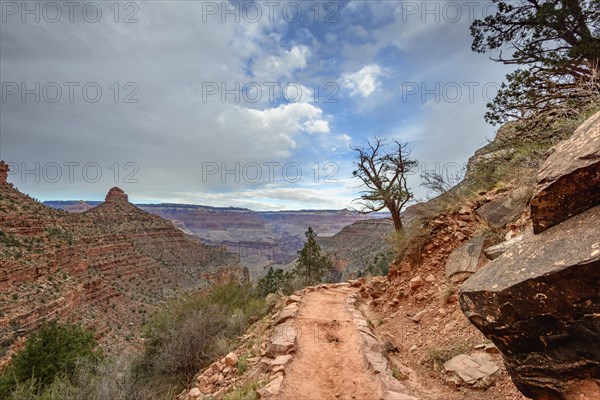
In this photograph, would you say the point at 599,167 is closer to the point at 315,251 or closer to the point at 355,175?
the point at 355,175

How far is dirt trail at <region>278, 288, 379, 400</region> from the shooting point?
17.8ft

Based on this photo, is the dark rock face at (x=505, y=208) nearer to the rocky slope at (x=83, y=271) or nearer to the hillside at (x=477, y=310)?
the hillside at (x=477, y=310)

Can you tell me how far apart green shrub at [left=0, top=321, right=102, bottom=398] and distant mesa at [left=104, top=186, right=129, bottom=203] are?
220 ft

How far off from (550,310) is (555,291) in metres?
0.23

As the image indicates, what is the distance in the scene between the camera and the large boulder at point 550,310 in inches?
123

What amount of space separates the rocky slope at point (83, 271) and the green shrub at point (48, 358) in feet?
26.8

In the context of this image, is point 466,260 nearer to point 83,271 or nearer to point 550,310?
point 550,310

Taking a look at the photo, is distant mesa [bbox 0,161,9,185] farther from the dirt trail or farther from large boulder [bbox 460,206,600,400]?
large boulder [bbox 460,206,600,400]

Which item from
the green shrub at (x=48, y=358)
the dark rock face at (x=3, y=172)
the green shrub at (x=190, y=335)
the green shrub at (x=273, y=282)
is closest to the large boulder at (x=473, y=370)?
the green shrub at (x=190, y=335)

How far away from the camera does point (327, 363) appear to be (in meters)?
6.70

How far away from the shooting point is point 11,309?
83.8 feet

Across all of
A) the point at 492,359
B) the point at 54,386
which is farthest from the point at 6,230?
the point at 492,359

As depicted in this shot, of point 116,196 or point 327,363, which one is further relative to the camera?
point 116,196

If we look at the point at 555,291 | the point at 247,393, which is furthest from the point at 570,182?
the point at 247,393
